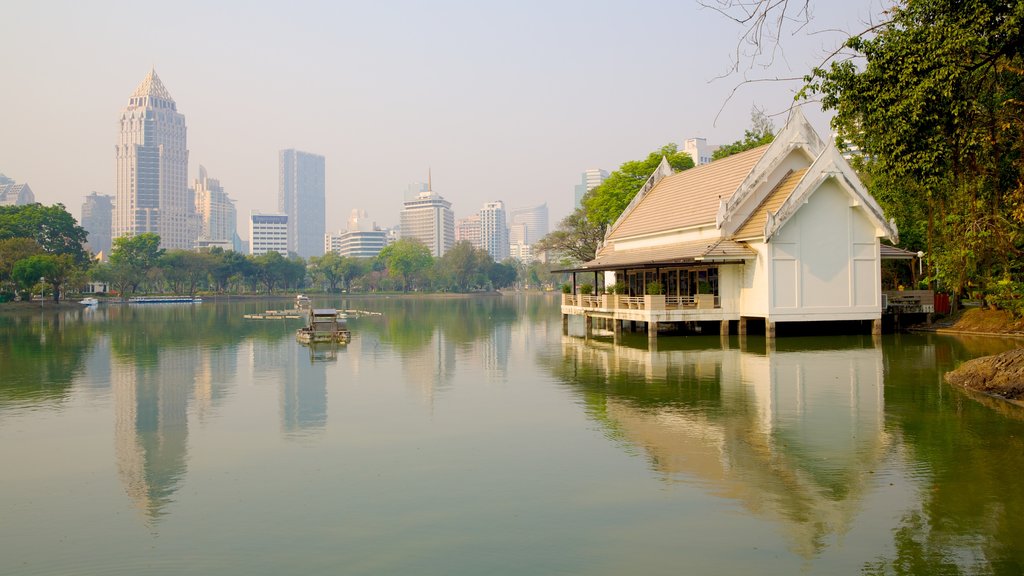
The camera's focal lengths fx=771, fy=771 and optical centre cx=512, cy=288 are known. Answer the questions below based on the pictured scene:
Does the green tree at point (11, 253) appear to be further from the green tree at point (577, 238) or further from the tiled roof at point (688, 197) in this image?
the tiled roof at point (688, 197)

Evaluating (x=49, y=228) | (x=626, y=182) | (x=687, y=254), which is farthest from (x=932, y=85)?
(x=49, y=228)

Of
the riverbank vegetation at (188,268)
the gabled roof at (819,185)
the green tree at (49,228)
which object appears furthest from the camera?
the green tree at (49,228)

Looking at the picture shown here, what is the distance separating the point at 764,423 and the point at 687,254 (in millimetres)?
19978

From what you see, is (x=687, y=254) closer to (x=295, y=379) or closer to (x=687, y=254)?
(x=687, y=254)

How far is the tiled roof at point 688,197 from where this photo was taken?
3578cm

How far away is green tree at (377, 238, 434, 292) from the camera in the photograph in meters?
156

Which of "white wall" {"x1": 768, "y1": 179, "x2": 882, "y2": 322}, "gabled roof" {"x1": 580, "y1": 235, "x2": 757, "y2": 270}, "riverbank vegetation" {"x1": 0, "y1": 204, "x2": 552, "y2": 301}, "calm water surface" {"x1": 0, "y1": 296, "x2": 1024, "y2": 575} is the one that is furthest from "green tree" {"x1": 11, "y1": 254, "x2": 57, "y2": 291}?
"white wall" {"x1": 768, "y1": 179, "x2": 882, "y2": 322}

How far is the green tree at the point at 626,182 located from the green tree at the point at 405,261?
3819 inches

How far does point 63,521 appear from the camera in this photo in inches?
369

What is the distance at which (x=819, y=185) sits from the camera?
104 feet

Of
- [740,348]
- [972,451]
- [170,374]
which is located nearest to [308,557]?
[972,451]

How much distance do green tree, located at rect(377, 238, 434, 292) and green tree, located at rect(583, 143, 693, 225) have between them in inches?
3819

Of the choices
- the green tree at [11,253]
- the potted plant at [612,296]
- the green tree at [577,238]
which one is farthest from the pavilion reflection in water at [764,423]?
the green tree at [11,253]

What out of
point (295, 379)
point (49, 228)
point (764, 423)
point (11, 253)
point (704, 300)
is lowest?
point (764, 423)
